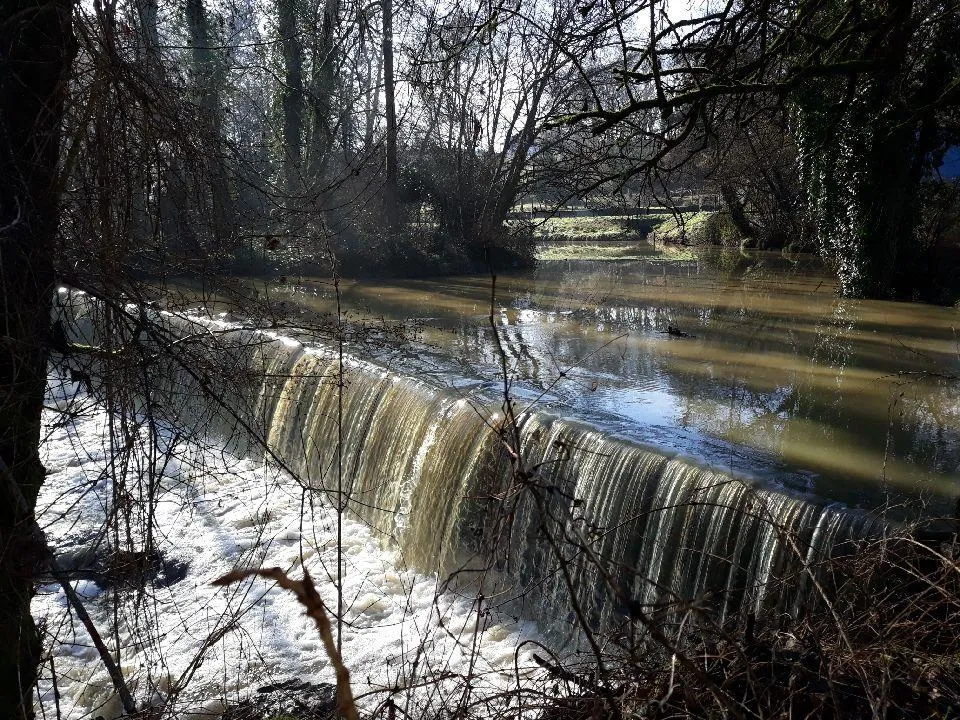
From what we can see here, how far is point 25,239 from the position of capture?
3049 mm

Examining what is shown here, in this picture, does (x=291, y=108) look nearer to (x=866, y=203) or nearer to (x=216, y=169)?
(x=866, y=203)

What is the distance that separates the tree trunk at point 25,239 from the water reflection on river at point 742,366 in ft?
6.45

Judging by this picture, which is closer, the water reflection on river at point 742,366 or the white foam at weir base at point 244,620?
the white foam at weir base at point 244,620

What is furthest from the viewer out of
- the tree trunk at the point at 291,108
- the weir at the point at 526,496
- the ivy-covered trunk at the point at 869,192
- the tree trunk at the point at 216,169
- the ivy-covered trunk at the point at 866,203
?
the ivy-covered trunk at the point at 866,203

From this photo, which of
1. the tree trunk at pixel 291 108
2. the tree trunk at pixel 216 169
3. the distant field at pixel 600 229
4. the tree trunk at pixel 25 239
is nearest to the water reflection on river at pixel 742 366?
the tree trunk at pixel 216 169

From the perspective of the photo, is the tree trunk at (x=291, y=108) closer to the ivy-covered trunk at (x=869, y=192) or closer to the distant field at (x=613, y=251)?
the ivy-covered trunk at (x=869, y=192)

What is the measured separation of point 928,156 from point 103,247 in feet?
47.4

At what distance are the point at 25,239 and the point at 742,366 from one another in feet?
26.4

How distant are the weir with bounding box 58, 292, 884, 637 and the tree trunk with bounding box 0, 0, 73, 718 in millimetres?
517

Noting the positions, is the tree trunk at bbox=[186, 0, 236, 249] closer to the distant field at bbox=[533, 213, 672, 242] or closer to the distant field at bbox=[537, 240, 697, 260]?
the distant field at bbox=[537, 240, 697, 260]

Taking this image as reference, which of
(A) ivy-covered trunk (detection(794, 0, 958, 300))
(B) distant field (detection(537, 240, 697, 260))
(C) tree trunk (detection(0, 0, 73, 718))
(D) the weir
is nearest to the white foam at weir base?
(D) the weir

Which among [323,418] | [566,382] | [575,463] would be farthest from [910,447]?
[323,418]

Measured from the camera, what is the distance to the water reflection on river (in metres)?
6.43

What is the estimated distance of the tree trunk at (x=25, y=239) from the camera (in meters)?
2.94
